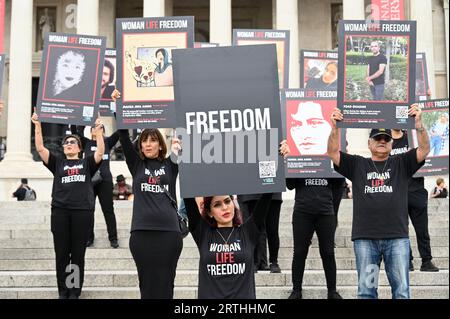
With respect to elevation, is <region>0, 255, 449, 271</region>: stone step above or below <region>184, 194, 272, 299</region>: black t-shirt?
below

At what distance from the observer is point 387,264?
7.73 m

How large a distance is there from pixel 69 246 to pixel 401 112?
15.1 feet

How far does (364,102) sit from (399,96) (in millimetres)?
429

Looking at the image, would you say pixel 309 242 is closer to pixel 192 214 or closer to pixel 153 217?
pixel 153 217

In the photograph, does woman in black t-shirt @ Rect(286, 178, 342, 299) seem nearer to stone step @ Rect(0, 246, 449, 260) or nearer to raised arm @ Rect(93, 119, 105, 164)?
stone step @ Rect(0, 246, 449, 260)

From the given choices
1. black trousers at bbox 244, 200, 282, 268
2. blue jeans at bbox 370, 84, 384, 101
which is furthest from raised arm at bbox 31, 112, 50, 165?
blue jeans at bbox 370, 84, 384, 101

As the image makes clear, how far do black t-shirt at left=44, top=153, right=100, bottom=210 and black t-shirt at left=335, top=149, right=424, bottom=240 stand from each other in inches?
136

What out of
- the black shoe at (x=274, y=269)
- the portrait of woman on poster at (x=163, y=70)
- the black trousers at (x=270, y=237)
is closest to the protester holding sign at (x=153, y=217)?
the portrait of woman on poster at (x=163, y=70)

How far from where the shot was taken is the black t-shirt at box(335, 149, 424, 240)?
25.3ft

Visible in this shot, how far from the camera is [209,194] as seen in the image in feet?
20.1

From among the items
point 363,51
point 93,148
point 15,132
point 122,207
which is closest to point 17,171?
point 15,132

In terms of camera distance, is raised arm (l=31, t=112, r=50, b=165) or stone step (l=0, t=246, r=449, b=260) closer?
raised arm (l=31, t=112, r=50, b=165)

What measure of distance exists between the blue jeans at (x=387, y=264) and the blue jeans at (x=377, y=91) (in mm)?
1628
